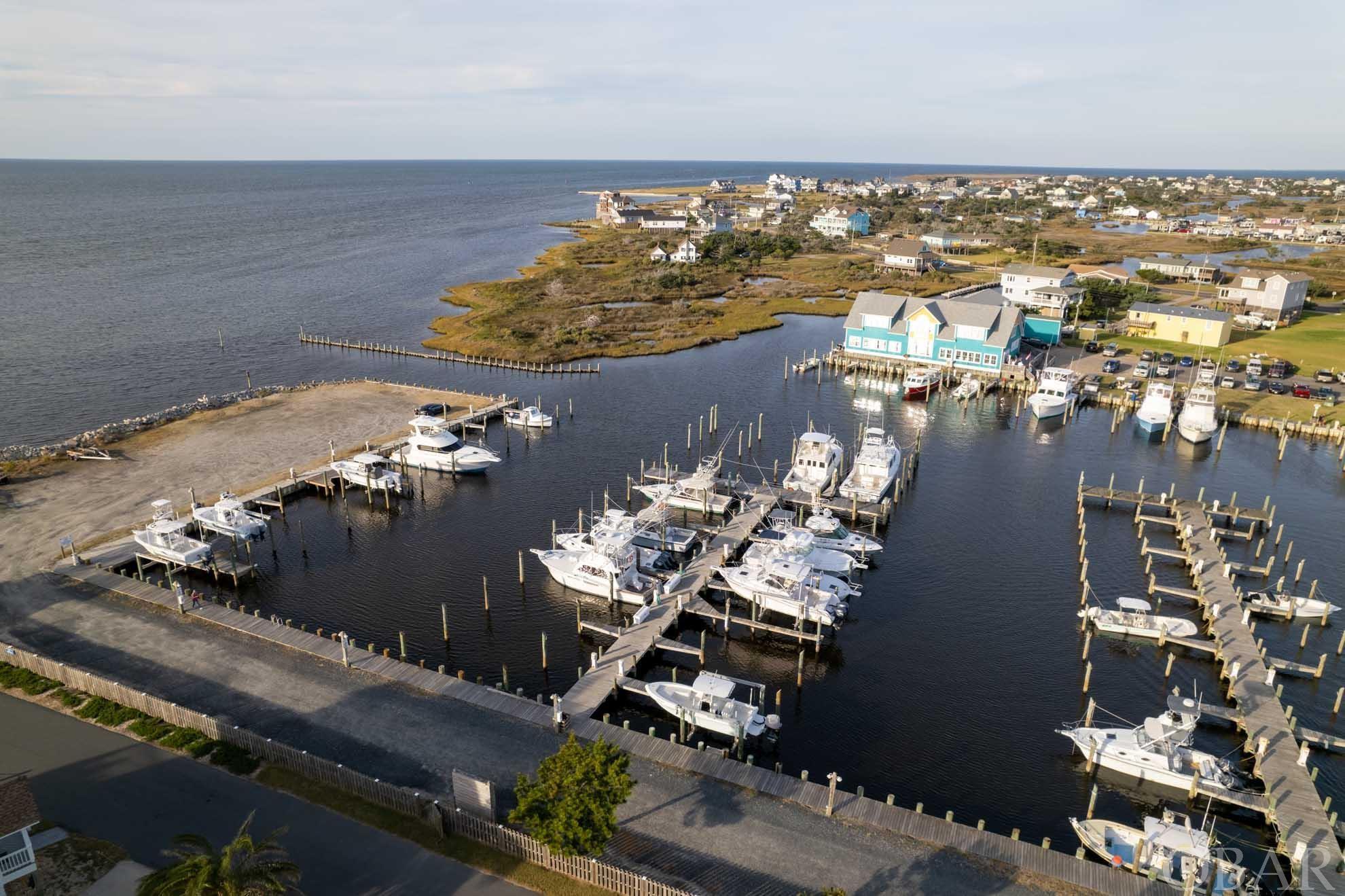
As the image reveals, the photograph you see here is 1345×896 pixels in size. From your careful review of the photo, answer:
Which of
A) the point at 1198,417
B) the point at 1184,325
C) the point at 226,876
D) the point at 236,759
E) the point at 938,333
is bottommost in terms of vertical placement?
the point at 236,759

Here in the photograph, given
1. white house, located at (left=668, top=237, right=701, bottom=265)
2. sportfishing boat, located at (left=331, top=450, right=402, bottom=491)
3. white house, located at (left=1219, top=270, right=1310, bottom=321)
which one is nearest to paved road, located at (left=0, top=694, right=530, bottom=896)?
sportfishing boat, located at (left=331, top=450, right=402, bottom=491)

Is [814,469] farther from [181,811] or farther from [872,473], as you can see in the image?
[181,811]

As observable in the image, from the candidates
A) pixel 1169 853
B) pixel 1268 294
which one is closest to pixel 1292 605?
pixel 1169 853

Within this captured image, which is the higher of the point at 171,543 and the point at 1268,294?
the point at 1268,294

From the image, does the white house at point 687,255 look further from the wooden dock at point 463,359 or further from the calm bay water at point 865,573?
the wooden dock at point 463,359

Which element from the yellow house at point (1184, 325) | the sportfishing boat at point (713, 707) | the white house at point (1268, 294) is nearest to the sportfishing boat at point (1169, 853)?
the sportfishing boat at point (713, 707)

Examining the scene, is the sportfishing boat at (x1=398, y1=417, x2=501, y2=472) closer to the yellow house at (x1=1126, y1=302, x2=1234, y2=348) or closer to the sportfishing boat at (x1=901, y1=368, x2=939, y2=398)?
the sportfishing boat at (x1=901, y1=368, x2=939, y2=398)

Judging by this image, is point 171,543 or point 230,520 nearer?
point 171,543
